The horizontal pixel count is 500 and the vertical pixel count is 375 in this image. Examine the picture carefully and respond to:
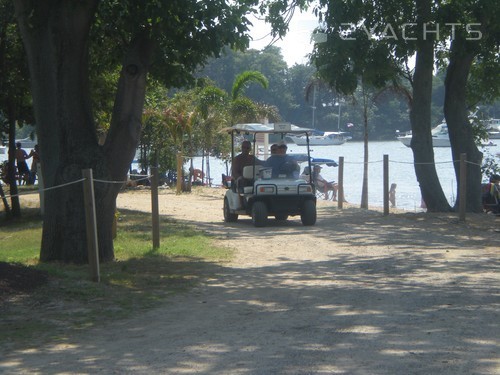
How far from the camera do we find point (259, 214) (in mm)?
18547

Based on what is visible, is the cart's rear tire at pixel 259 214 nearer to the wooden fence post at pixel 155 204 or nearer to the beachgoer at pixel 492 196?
the wooden fence post at pixel 155 204

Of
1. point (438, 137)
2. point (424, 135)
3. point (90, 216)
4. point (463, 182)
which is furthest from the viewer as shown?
point (438, 137)

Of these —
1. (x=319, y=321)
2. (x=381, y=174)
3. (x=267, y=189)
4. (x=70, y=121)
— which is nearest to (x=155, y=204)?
(x=70, y=121)

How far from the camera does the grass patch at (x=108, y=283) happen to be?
8.76 meters

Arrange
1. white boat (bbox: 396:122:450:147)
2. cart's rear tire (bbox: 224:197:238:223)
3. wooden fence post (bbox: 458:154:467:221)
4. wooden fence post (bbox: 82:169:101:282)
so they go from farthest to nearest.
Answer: white boat (bbox: 396:122:450:147)
cart's rear tire (bbox: 224:197:238:223)
wooden fence post (bbox: 458:154:467:221)
wooden fence post (bbox: 82:169:101:282)

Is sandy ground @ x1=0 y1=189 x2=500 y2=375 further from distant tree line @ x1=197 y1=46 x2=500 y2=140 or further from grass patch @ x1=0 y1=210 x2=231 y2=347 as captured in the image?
distant tree line @ x1=197 y1=46 x2=500 y2=140

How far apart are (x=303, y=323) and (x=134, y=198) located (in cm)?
1944

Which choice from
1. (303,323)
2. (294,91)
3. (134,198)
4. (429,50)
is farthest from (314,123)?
(303,323)

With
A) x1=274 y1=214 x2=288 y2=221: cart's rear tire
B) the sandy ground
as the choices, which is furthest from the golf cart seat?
the sandy ground

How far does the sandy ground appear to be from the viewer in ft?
22.5

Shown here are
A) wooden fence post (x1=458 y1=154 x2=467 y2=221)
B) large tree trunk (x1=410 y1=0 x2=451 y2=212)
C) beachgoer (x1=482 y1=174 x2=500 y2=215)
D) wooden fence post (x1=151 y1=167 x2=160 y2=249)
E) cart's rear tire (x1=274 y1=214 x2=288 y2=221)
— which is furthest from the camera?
beachgoer (x1=482 y1=174 x2=500 y2=215)

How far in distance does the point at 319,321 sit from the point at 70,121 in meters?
5.52

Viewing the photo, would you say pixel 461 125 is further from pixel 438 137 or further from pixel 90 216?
pixel 438 137

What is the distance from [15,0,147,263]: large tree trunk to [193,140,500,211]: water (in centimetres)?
1092
